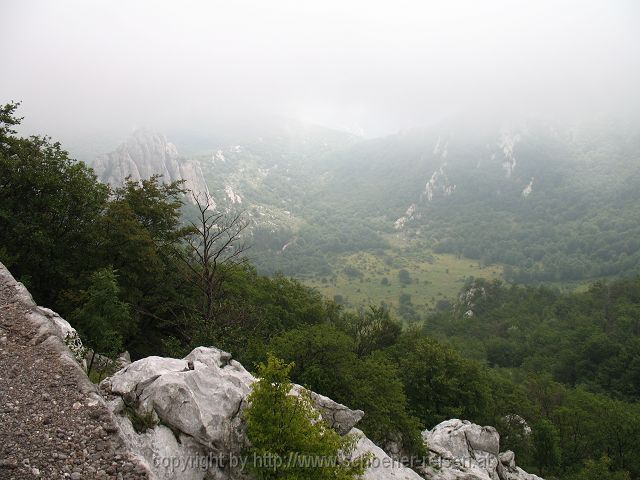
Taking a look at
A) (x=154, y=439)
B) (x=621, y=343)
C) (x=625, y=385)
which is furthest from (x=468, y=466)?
(x=621, y=343)

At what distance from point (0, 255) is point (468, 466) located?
1033 inches

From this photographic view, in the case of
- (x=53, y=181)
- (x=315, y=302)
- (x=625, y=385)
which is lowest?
(x=625, y=385)

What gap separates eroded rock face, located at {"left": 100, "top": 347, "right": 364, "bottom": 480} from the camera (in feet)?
37.3

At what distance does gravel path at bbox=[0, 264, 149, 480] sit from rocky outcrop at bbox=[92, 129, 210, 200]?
126 metres

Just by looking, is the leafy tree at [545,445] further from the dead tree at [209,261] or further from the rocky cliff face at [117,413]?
the dead tree at [209,261]

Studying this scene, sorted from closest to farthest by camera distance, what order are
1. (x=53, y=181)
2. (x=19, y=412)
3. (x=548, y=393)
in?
(x=19, y=412), (x=53, y=181), (x=548, y=393)

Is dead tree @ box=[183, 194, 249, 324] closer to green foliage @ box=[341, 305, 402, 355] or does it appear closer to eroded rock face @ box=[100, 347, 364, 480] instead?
eroded rock face @ box=[100, 347, 364, 480]

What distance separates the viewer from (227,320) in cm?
2411

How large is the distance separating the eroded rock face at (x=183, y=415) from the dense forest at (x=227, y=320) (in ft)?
11.9

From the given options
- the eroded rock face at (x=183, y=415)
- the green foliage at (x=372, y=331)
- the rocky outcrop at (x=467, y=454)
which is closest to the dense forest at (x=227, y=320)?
the green foliage at (x=372, y=331)

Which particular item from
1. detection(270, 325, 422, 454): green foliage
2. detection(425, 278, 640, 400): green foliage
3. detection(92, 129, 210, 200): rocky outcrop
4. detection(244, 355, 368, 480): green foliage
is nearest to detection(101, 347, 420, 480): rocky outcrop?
detection(244, 355, 368, 480): green foliage

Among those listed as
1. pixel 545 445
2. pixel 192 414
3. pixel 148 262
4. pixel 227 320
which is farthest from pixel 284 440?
pixel 545 445

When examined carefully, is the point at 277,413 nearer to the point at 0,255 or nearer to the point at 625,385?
the point at 0,255

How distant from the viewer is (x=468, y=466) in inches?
841
